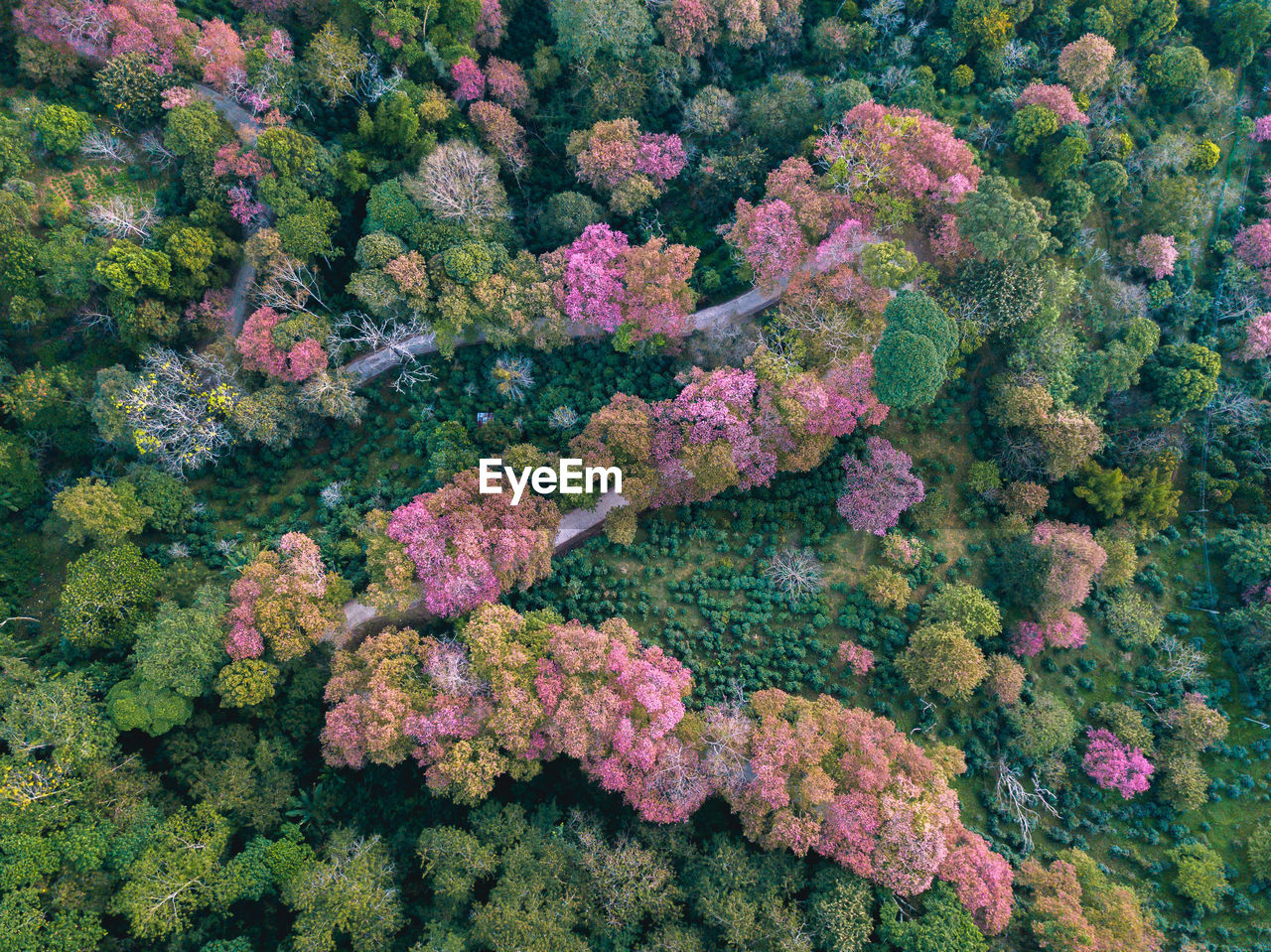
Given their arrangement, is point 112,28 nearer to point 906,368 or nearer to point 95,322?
point 95,322

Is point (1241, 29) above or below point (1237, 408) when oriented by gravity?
above

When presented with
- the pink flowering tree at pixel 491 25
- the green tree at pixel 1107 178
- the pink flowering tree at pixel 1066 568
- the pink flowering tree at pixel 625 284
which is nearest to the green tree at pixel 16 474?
the pink flowering tree at pixel 625 284

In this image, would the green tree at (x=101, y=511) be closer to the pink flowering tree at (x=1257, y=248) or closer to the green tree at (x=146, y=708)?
the green tree at (x=146, y=708)

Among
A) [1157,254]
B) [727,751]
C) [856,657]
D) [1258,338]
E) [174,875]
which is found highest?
[1157,254]

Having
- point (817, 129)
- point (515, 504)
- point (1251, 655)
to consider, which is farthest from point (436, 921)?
point (817, 129)

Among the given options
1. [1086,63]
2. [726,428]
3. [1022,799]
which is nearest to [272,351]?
[726,428]

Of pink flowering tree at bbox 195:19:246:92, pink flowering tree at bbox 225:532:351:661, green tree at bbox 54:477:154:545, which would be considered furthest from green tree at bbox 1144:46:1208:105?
green tree at bbox 54:477:154:545
